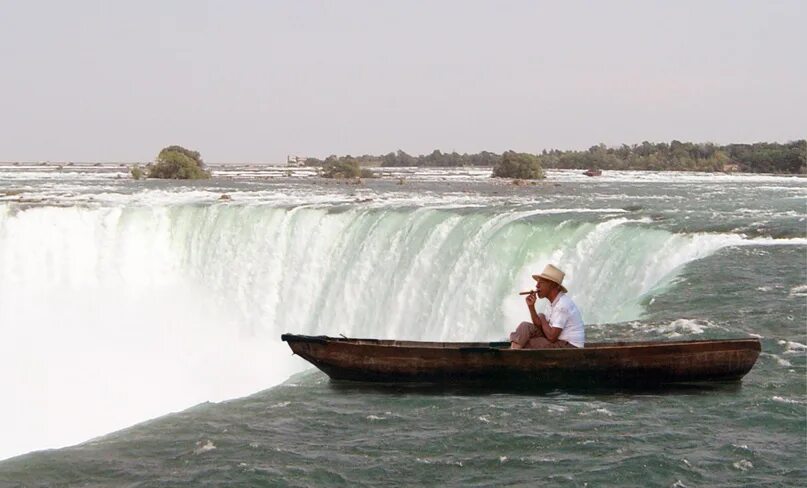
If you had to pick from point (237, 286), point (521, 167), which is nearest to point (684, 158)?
point (521, 167)

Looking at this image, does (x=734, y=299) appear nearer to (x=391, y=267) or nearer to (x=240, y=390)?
(x=391, y=267)

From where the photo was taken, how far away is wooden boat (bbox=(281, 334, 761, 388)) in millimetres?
10625

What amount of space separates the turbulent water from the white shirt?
668mm

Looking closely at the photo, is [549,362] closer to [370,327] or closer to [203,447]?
[203,447]

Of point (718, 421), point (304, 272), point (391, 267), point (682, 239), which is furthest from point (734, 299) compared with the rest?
point (304, 272)

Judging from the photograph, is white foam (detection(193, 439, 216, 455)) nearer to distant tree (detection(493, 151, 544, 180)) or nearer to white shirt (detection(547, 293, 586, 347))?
white shirt (detection(547, 293, 586, 347))

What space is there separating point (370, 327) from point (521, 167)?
41.4 meters

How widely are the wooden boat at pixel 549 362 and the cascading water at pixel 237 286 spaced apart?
4.54 metres

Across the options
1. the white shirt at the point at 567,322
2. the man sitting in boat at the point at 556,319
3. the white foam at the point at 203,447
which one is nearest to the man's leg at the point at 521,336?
the man sitting in boat at the point at 556,319

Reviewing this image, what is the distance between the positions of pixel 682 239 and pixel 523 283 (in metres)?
3.33

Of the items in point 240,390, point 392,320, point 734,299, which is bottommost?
point 240,390

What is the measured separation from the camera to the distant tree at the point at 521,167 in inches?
2421

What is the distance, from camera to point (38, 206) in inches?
1187

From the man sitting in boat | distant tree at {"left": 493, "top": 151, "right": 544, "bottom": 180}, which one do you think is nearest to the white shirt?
the man sitting in boat
